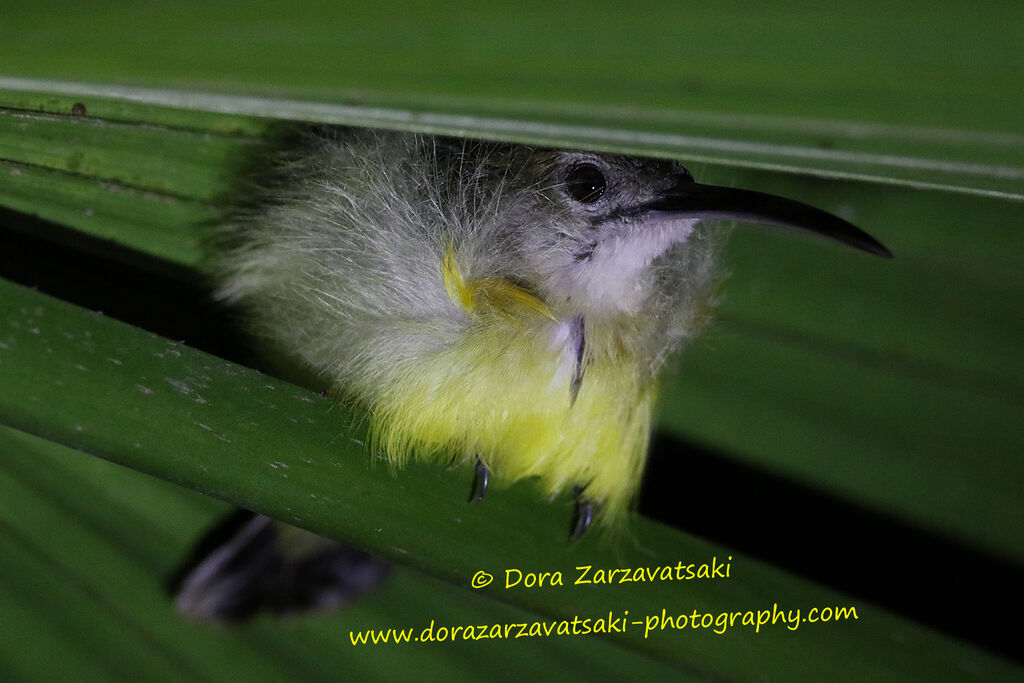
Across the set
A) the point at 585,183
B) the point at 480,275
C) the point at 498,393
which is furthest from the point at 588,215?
the point at 498,393

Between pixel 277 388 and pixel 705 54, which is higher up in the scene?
pixel 705 54

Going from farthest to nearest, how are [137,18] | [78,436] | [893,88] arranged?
[78,436], [137,18], [893,88]

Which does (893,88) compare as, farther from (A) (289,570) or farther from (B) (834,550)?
(A) (289,570)

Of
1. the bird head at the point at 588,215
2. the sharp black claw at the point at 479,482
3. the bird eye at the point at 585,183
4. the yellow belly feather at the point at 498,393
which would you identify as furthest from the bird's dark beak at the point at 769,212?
the sharp black claw at the point at 479,482

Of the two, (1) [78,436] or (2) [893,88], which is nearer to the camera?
(2) [893,88]

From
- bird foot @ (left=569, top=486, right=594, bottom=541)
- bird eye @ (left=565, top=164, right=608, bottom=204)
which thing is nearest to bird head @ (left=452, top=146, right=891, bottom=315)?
bird eye @ (left=565, top=164, right=608, bottom=204)

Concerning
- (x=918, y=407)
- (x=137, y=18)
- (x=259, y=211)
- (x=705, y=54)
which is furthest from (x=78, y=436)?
(x=918, y=407)

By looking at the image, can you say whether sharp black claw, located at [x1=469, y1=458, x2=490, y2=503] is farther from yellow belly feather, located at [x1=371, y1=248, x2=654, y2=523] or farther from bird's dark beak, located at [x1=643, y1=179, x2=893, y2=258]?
bird's dark beak, located at [x1=643, y1=179, x2=893, y2=258]

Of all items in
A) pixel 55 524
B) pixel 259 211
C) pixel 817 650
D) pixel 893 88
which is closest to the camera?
pixel 893 88
